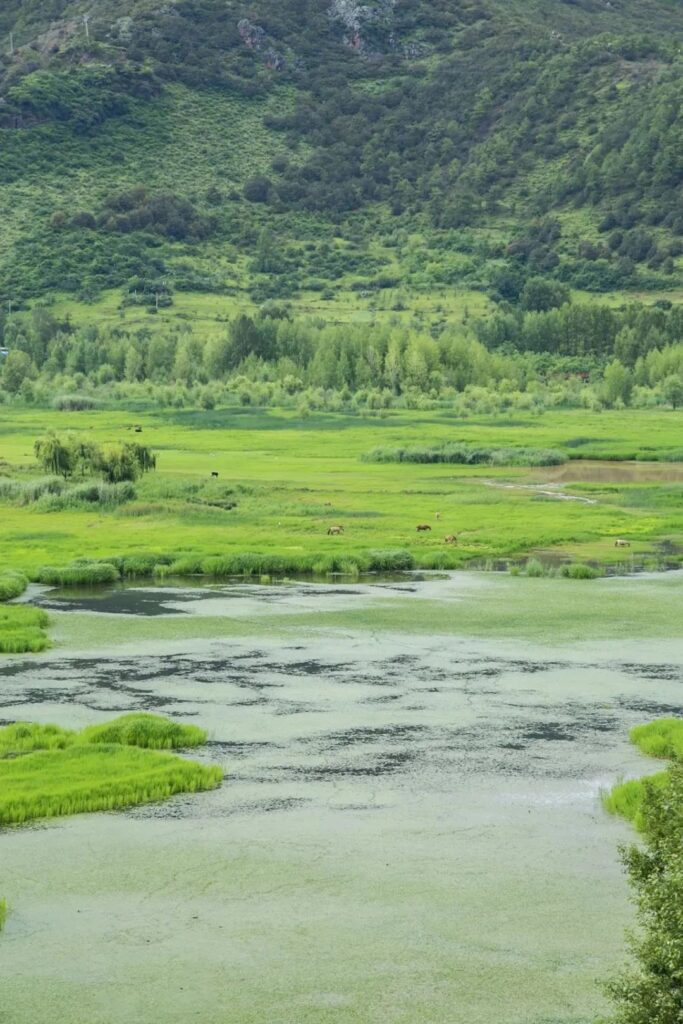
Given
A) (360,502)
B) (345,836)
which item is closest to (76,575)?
(360,502)

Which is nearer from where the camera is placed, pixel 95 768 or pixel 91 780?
pixel 91 780

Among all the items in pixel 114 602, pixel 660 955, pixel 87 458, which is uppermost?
pixel 660 955

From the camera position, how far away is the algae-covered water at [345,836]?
20.3m

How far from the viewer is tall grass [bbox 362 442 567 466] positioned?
101 m

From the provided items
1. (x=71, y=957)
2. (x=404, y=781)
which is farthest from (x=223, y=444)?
(x=71, y=957)

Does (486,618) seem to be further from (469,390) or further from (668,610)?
(469,390)

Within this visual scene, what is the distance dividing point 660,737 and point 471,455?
71882 mm

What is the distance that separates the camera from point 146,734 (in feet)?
104

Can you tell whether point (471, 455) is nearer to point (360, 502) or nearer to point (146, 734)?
point (360, 502)

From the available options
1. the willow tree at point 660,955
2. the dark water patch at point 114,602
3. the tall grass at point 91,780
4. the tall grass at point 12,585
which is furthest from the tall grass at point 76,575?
the willow tree at point 660,955

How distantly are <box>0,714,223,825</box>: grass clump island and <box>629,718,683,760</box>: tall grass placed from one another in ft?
26.5

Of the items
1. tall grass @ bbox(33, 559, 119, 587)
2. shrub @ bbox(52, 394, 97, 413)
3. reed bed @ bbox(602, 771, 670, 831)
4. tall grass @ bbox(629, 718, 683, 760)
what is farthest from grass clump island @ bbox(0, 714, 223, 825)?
shrub @ bbox(52, 394, 97, 413)

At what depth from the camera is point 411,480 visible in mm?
88938

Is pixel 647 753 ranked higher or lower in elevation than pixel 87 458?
lower
